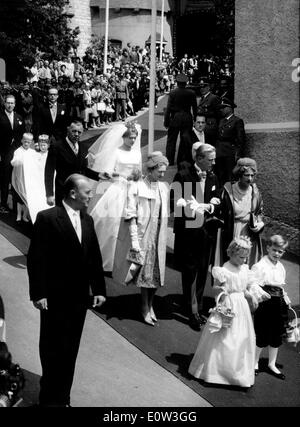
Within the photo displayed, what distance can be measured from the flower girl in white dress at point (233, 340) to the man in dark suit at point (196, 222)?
A: 1.07 metres

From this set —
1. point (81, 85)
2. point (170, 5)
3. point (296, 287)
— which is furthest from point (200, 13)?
point (296, 287)

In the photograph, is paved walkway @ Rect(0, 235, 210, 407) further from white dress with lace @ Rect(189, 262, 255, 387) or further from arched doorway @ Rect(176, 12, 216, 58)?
arched doorway @ Rect(176, 12, 216, 58)

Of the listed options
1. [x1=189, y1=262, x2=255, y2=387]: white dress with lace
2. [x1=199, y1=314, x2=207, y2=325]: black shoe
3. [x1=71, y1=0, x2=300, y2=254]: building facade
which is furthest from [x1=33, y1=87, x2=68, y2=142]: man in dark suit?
[x1=189, y1=262, x2=255, y2=387]: white dress with lace

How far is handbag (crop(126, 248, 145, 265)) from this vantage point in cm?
709

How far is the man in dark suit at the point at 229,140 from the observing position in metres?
10.3

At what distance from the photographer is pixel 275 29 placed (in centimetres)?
996

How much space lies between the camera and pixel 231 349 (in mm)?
6062

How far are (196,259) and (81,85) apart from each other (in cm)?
972

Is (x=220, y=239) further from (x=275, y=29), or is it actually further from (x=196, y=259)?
(x=275, y=29)

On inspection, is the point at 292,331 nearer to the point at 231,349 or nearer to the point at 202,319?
the point at 231,349

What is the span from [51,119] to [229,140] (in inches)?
110

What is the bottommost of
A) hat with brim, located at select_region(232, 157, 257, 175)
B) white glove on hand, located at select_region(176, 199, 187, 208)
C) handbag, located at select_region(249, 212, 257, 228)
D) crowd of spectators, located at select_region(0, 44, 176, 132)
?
handbag, located at select_region(249, 212, 257, 228)

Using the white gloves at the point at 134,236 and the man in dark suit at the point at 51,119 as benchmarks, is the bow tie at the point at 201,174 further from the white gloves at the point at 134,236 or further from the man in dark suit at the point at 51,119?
the man in dark suit at the point at 51,119

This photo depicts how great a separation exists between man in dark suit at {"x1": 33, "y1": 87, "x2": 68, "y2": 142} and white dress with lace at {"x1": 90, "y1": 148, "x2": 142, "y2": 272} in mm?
2498
